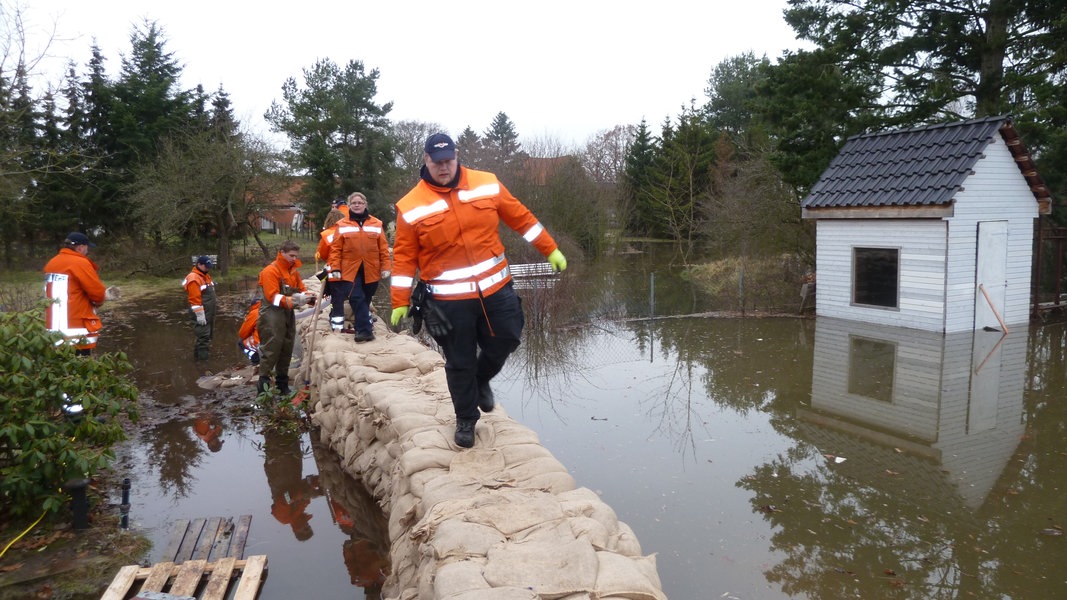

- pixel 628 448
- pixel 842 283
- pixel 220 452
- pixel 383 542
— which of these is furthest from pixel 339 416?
pixel 842 283

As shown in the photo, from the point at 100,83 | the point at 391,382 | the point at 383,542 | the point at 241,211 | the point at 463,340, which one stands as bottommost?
the point at 383,542

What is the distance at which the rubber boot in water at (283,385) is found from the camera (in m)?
8.54

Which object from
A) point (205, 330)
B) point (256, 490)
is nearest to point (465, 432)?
point (256, 490)

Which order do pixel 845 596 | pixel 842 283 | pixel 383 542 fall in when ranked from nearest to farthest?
pixel 845 596 → pixel 383 542 → pixel 842 283

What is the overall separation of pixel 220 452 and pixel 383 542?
2.89m

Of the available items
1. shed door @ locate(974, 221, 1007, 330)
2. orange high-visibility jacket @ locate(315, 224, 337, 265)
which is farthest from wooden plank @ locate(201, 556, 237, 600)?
shed door @ locate(974, 221, 1007, 330)

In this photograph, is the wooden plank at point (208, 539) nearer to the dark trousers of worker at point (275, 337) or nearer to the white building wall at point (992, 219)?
the dark trousers of worker at point (275, 337)

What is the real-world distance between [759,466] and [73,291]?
6.77 metres

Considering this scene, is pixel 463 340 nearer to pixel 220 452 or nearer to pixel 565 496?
pixel 565 496

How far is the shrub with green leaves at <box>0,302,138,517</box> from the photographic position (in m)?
4.84

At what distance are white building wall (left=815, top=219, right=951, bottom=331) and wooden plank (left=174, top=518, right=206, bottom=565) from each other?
11.1 metres

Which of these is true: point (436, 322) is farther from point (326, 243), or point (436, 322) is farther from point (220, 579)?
point (326, 243)

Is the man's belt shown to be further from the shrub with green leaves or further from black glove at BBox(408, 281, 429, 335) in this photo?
the shrub with green leaves

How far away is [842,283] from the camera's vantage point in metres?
13.3
